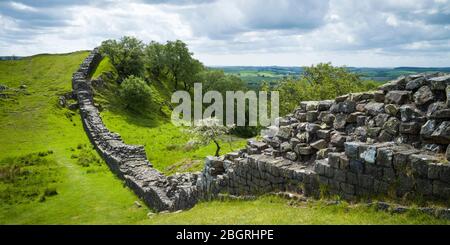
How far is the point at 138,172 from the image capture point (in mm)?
33531

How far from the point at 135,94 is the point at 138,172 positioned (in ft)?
122

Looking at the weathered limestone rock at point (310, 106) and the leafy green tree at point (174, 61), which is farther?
the leafy green tree at point (174, 61)

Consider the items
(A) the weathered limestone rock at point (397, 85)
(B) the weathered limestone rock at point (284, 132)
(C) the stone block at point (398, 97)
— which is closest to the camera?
(C) the stone block at point (398, 97)

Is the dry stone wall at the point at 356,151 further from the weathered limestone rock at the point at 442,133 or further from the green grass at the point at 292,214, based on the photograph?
the green grass at the point at 292,214

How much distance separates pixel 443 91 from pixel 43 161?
1460 inches

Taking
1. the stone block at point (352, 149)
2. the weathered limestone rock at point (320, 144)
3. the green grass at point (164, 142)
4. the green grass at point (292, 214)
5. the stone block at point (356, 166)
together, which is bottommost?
the green grass at point (164, 142)

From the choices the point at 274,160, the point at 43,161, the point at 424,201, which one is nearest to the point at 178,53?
the point at 43,161

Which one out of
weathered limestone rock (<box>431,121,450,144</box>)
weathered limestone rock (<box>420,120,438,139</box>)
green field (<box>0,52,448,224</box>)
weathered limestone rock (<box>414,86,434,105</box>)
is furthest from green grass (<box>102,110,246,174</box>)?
weathered limestone rock (<box>431,121,450,144</box>)

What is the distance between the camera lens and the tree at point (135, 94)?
68.4 m

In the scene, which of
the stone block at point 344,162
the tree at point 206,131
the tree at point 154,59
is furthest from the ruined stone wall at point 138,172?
the tree at point 154,59

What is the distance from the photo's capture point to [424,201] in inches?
430

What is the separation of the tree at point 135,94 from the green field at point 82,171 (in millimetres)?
1825

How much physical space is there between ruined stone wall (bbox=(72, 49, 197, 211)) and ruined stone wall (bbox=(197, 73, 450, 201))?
20.6ft

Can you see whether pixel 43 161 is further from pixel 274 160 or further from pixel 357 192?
pixel 357 192
